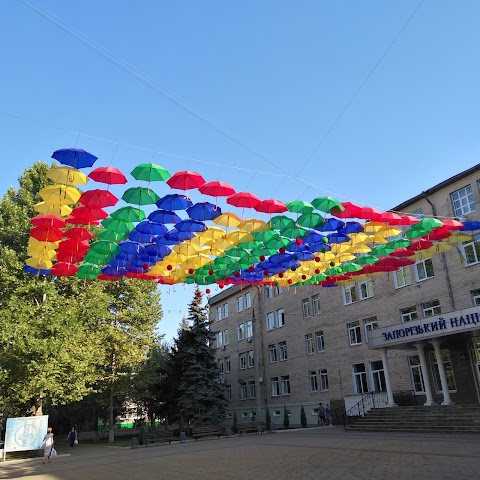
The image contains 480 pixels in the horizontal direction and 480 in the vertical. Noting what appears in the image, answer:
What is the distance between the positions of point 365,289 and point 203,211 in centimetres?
2109

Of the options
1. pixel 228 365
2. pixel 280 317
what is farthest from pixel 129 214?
pixel 228 365

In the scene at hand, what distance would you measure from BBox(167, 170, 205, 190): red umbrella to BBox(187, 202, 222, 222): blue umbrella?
4.18 feet

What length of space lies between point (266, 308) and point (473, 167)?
75.2 ft

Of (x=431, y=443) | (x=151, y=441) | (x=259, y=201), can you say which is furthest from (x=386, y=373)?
(x=259, y=201)

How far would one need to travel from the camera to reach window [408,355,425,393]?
25.9 meters

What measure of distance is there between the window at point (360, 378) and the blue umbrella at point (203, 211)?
2199 cm

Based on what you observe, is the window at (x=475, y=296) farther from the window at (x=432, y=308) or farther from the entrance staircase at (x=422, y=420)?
the entrance staircase at (x=422, y=420)

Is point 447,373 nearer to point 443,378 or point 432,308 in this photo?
point 443,378

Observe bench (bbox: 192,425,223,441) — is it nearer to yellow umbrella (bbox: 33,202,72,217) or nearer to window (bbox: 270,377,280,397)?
window (bbox: 270,377,280,397)

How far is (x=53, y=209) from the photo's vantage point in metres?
11.3

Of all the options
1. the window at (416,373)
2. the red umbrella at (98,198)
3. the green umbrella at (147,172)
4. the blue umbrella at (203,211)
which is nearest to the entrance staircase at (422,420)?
the window at (416,373)

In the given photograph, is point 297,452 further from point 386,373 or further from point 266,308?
point 266,308

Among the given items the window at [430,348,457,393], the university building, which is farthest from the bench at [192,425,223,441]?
the window at [430,348,457,393]

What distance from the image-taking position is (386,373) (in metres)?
24.6
